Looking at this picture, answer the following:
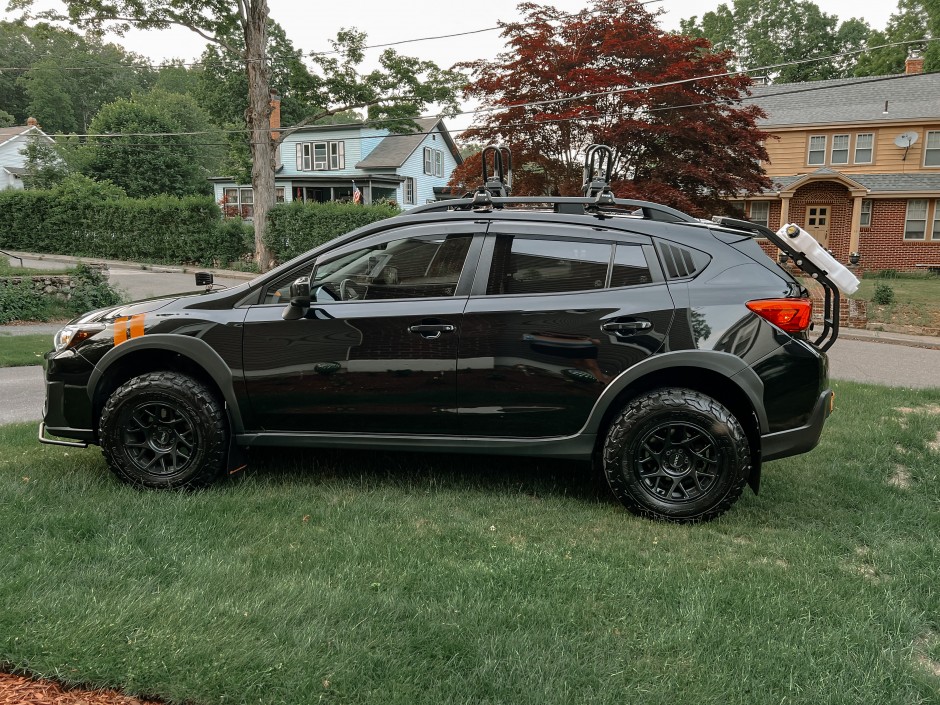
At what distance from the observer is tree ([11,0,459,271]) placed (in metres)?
22.0

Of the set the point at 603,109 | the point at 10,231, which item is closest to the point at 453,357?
the point at 603,109

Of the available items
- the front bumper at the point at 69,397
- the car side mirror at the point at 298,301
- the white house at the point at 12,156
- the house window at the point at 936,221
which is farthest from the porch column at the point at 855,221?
the white house at the point at 12,156

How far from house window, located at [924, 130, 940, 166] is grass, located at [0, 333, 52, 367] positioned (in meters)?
28.5

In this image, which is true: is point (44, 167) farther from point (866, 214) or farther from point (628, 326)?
point (628, 326)

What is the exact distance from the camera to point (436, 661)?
2.68 meters

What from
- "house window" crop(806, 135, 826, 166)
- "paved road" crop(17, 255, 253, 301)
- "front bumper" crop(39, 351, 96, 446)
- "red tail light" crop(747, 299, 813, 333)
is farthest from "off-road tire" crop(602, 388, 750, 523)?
"house window" crop(806, 135, 826, 166)

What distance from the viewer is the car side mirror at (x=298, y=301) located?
13.9 ft

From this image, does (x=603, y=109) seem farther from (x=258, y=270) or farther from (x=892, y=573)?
(x=258, y=270)

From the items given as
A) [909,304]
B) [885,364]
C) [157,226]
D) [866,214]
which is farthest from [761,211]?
[157,226]

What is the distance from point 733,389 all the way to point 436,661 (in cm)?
232

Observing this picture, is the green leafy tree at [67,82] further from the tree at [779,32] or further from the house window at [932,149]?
the house window at [932,149]

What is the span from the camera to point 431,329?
4.25 metres

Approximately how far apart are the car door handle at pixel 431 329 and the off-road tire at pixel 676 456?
3.47ft

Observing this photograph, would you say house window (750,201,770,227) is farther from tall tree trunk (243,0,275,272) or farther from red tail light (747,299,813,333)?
red tail light (747,299,813,333)
